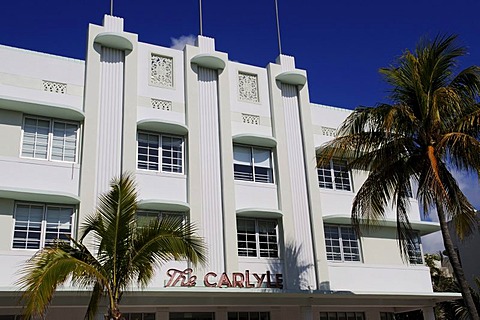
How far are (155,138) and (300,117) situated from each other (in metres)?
5.89

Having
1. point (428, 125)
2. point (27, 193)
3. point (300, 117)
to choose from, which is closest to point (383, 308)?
point (300, 117)

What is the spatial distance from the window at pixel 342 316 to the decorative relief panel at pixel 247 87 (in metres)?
8.79

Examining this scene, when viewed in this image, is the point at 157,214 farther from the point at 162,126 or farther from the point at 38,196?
the point at 38,196

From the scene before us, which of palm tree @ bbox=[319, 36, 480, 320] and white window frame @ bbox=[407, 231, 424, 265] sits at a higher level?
palm tree @ bbox=[319, 36, 480, 320]

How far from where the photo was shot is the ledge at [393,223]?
20.0m

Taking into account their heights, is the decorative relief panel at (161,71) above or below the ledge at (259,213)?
above

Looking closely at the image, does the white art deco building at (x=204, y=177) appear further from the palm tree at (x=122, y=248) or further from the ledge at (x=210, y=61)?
the palm tree at (x=122, y=248)

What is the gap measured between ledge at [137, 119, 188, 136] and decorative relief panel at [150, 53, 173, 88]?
1711mm

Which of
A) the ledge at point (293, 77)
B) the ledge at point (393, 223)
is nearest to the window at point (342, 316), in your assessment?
the ledge at point (393, 223)

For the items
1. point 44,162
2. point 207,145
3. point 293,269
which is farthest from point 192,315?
point 44,162

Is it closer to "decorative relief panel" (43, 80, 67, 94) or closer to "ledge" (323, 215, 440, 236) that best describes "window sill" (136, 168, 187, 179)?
"decorative relief panel" (43, 80, 67, 94)

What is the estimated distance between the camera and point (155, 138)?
1856cm

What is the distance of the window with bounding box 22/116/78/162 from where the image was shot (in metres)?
16.7

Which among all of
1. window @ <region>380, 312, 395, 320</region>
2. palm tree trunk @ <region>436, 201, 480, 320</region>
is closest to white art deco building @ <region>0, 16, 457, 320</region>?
window @ <region>380, 312, 395, 320</region>
